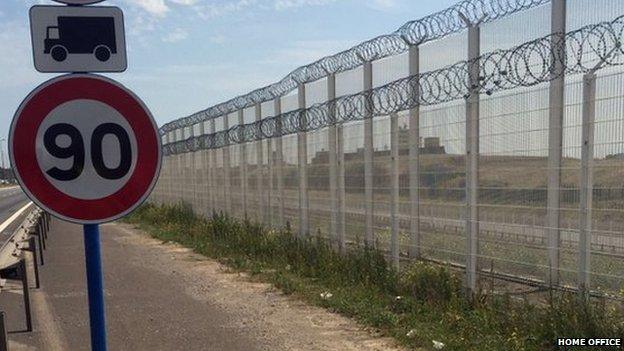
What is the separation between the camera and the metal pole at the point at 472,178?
7.32 metres

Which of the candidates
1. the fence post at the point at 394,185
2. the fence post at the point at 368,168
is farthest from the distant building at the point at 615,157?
the fence post at the point at 368,168

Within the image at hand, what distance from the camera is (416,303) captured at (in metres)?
7.31

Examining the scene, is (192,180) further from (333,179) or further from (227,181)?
(333,179)

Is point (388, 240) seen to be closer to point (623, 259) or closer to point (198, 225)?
point (623, 259)

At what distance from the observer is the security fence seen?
20.2 feet

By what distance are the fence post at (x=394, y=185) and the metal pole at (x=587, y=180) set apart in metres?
3.18

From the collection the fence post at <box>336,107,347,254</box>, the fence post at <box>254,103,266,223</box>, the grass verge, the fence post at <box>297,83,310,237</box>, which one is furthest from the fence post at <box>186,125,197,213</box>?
the fence post at <box>336,107,347,254</box>

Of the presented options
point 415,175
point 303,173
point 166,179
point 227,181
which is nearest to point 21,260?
point 415,175

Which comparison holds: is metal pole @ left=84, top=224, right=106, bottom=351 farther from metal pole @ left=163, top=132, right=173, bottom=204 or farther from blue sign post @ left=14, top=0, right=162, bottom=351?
metal pole @ left=163, top=132, right=173, bottom=204

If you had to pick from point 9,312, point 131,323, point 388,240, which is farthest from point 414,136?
point 9,312

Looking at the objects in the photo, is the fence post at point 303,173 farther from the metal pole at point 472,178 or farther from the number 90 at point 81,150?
the number 90 at point 81,150

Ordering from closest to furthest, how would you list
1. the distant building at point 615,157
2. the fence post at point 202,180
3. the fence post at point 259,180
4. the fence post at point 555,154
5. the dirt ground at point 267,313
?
the distant building at point 615,157, the dirt ground at point 267,313, the fence post at point 555,154, the fence post at point 259,180, the fence post at point 202,180

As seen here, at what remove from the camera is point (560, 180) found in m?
7.21

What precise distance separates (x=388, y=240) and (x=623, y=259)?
4142 mm
